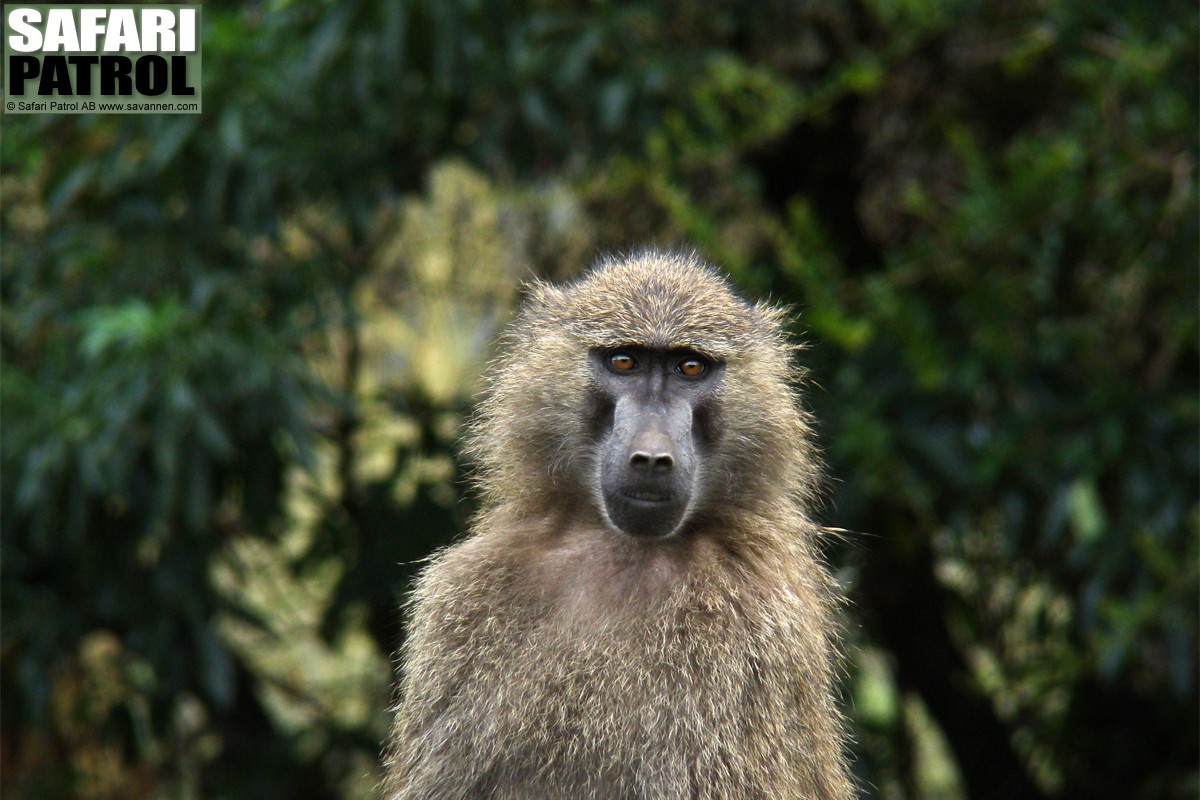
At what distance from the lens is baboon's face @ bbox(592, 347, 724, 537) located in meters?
2.67

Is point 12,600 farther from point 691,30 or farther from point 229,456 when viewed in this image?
point 691,30

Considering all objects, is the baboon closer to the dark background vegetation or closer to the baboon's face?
the baboon's face

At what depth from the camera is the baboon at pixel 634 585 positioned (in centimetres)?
261

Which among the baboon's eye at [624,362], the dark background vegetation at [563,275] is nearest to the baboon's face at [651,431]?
the baboon's eye at [624,362]

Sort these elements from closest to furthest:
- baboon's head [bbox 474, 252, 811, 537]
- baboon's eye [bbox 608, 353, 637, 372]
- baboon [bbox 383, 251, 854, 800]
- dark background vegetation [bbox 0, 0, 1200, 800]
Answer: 1. baboon [bbox 383, 251, 854, 800]
2. baboon's head [bbox 474, 252, 811, 537]
3. baboon's eye [bbox 608, 353, 637, 372]
4. dark background vegetation [bbox 0, 0, 1200, 800]

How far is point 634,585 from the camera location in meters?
2.76

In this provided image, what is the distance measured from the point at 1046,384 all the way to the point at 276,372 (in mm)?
2636

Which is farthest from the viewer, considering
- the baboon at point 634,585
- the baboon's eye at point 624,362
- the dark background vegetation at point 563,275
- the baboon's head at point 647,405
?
the dark background vegetation at point 563,275

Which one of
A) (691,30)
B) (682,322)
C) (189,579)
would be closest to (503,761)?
(682,322)

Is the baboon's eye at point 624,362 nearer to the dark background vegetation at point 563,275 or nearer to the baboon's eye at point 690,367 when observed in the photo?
the baboon's eye at point 690,367

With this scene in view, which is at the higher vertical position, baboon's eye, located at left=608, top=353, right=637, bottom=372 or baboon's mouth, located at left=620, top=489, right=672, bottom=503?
baboon's eye, located at left=608, top=353, right=637, bottom=372

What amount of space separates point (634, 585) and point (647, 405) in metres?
0.36

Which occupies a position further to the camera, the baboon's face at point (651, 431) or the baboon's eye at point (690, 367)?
the baboon's eye at point (690, 367)

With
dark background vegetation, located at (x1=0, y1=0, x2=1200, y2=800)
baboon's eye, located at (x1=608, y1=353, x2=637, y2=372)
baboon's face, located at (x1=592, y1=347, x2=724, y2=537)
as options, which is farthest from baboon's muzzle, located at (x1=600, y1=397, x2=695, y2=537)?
dark background vegetation, located at (x1=0, y1=0, x2=1200, y2=800)
